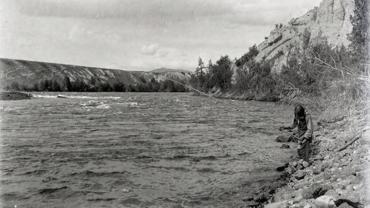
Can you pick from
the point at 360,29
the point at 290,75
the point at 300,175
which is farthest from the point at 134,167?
the point at 290,75

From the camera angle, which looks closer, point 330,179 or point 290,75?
point 330,179

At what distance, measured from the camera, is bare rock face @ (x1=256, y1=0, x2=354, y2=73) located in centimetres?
11556

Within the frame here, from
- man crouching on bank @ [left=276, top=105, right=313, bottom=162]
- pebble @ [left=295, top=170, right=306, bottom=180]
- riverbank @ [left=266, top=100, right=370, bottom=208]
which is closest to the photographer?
riverbank @ [left=266, top=100, right=370, bottom=208]

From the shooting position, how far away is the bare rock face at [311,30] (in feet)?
379

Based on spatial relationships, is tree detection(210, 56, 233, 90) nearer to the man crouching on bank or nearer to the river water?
the river water

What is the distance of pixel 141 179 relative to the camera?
49.0ft

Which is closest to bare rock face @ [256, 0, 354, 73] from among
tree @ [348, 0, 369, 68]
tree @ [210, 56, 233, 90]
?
tree @ [210, 56, 233, 90]

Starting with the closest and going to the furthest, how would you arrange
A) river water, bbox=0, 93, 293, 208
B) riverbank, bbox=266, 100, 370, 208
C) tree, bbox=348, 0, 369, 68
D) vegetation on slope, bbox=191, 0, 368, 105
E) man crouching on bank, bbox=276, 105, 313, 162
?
riverbank, bbox=266, 100, 370, 208
river water, bbox=0, 93, 293, 208
man crouching on bank, bbox=276, 105, 313, 162
tree, bbox=348, 0, 369, 68
vegetation on slope, bbox=191, 0, 368, 105

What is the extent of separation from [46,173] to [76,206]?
4278mm

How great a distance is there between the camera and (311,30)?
419ft

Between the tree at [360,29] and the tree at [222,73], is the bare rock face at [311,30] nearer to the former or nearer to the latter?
the tree at [222,73]

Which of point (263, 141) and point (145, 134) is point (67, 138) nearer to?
point (145, 134)

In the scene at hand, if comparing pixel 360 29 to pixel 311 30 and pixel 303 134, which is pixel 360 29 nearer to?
pixel 303 134

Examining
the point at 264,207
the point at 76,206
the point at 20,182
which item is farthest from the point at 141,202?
the point at 20,182
